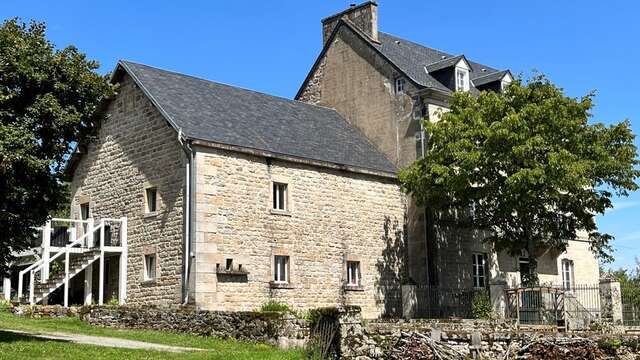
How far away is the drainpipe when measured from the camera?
2391cm

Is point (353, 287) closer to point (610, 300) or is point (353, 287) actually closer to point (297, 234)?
point (297, 234)

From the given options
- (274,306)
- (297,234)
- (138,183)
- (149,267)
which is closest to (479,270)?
(297,234)

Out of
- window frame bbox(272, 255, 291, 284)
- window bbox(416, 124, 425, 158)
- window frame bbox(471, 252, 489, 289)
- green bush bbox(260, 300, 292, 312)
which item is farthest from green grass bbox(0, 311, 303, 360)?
window frame bbox(471, 252, 489, 289)

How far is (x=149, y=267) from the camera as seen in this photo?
2609cm

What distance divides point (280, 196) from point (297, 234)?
4.55 ft

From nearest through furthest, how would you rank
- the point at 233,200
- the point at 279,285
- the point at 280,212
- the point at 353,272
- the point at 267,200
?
the point at 233,200 < the point at 279,285 < the point at 267,200 < the point at 280,212 < the point at 353,272

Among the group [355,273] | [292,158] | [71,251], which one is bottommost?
[355,273]

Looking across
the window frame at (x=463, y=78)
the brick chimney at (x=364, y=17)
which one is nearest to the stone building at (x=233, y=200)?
the window frame at (x=463, y=78)

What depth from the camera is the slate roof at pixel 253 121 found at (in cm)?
2573

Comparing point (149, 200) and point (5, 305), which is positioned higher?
point (149, 200)

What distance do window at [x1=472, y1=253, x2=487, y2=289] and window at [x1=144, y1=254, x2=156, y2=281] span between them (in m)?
12.7

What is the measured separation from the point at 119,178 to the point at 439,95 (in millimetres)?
12474

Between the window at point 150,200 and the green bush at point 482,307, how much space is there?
1164 centimetres

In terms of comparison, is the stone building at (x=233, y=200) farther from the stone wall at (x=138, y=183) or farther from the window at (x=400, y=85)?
the window at (x=400, y=85)
